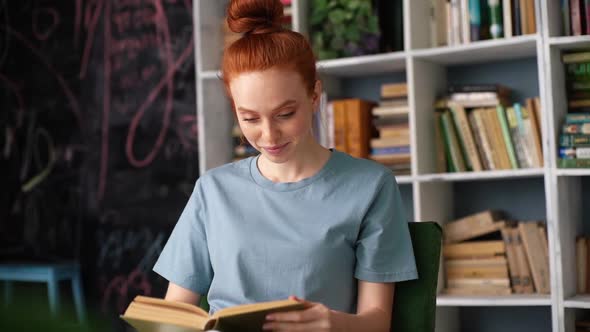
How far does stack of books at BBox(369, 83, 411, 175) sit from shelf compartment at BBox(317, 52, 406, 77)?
0.09 metres

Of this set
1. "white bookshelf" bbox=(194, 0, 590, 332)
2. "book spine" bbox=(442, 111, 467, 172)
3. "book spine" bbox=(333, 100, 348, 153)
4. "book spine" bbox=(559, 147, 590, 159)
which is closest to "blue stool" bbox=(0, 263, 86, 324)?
"white bookshelf" bbox=(194, 0, 590, 332)

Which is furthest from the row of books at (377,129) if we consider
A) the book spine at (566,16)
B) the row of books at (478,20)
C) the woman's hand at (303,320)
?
the woman's hand at (303,320)

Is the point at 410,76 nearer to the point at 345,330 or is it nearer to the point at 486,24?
the point at 486,24

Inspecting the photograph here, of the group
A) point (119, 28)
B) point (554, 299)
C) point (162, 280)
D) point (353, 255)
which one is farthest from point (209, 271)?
point (119, 28)

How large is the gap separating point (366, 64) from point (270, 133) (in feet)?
5.07

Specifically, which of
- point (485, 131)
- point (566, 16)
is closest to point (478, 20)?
point (566, 16)

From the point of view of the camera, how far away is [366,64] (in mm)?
2777

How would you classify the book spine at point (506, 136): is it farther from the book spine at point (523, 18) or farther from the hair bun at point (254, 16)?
the hair bun at point (254, 16)

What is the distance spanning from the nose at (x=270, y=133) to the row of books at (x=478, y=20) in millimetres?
1529

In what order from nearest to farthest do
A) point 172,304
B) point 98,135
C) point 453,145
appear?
point 172,304 → point 453,145 → point 98,135

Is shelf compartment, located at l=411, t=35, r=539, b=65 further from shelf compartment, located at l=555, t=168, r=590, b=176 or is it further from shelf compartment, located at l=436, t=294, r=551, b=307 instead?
shelf compartment, located at l=436, t=294, r=551, b=307

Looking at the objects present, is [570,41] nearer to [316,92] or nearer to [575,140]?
[575,140]

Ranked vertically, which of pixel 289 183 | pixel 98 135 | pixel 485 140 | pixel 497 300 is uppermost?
pixel 98 135

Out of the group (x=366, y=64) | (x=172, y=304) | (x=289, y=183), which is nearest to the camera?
(x=172, y=304)
